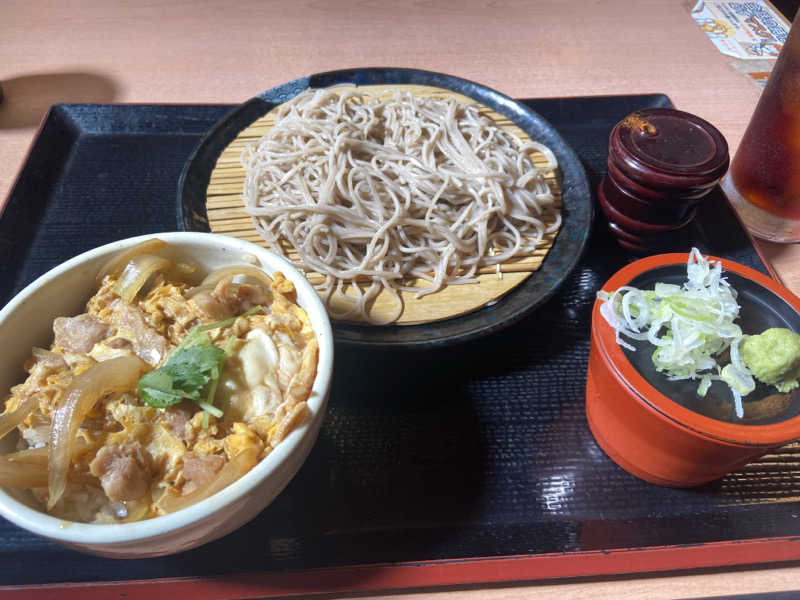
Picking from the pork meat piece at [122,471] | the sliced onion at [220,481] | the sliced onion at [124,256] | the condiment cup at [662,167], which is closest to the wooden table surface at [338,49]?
the condiment cup at [662,167]

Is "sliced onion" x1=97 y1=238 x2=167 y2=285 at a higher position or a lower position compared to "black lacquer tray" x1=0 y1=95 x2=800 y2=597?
higher

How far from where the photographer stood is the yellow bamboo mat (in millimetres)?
1351

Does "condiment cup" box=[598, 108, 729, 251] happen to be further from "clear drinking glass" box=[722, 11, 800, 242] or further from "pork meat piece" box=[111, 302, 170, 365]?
"pork meat piece" box=[111, 302, 170, 365]

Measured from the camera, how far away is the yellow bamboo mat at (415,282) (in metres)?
1.35

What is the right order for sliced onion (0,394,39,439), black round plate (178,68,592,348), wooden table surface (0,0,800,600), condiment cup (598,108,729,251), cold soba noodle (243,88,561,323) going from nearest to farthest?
sliced onion (0,394,39,439), black round plate (178,68,592,348), condiment cup (598,108,729,251), cold soba noodle (243,88,561,323), wooden table surface (0,0,800,600)

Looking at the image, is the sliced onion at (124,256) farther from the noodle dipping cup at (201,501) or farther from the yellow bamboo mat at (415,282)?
the yellow bamboo mat at (415,282)

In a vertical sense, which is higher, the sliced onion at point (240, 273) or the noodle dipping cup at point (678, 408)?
the sliced onion at point (240, 273)

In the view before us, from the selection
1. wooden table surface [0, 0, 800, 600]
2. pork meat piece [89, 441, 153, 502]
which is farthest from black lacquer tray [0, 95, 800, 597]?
wooden table surface [0, 0, 800, 600]

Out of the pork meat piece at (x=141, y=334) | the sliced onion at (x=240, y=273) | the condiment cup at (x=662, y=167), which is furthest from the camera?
the condiment cup at (x=662, y=167)

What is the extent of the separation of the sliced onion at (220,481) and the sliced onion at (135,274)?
1.32 ft

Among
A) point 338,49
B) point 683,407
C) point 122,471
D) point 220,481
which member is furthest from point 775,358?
point 338,49

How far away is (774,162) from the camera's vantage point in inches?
62.4

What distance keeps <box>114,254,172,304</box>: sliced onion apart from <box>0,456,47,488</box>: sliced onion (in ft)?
1.07

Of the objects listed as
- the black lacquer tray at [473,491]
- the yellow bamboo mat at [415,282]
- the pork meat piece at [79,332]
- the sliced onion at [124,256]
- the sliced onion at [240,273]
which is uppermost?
the sliced onion at [124,256]
